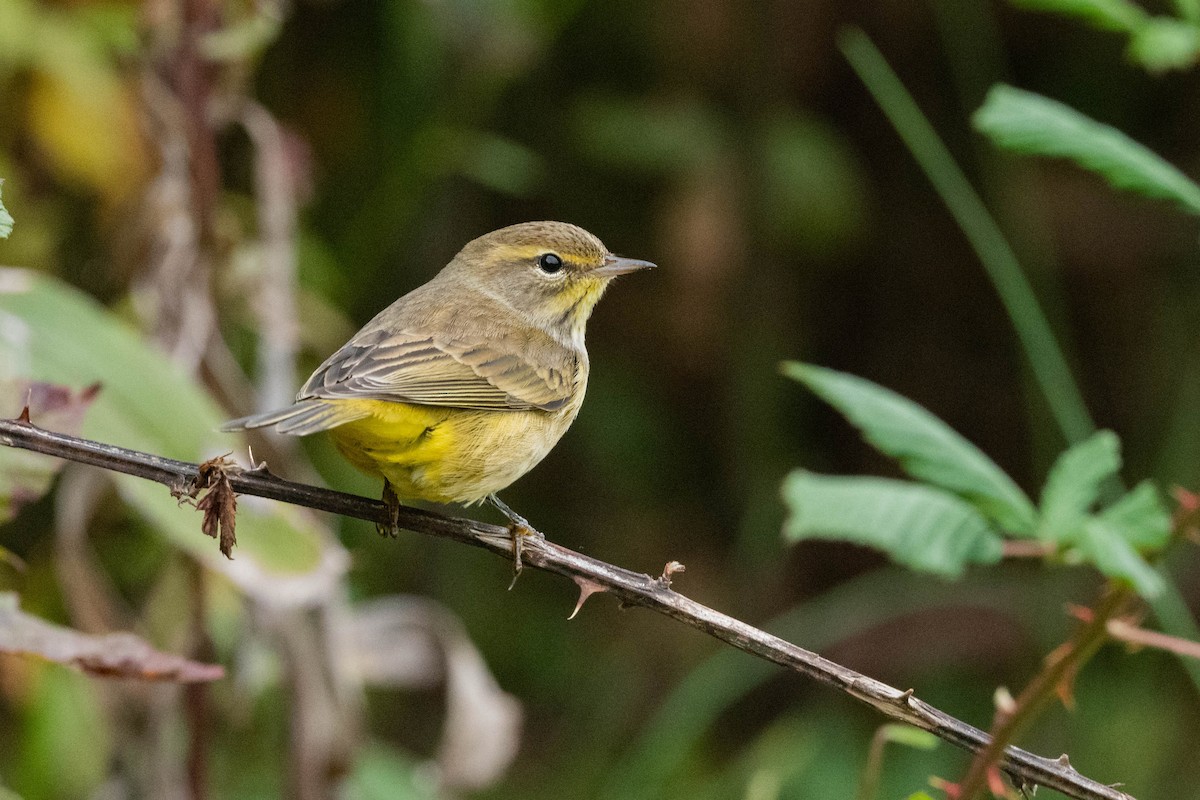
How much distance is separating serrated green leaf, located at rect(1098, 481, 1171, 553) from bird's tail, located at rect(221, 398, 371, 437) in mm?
1186

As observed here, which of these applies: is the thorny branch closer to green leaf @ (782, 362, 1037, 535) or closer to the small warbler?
the small warbler

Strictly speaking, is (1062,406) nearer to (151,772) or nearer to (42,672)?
(151,772)

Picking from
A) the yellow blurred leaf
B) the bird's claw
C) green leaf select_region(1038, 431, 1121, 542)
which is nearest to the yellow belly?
the bird's claw

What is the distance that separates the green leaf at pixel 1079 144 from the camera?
1936 mm

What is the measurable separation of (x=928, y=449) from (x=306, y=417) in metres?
1.00

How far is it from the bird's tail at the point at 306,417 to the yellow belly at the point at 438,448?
0.04 metres

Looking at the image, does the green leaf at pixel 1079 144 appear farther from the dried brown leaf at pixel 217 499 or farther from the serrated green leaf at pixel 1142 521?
the dried brown leaf at pixel 217 499

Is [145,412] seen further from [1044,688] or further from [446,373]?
[1044,688]

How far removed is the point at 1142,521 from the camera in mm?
1844

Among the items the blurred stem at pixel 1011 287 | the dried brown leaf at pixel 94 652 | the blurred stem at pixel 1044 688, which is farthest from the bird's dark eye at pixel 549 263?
the blurred stem at pixel 1044 688

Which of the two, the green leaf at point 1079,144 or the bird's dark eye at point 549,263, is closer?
the green leaf at point 1079,144

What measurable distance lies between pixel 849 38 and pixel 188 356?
302 cm

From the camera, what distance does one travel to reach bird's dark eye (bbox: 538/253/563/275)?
3236mm

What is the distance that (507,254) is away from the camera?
3.24 meters
